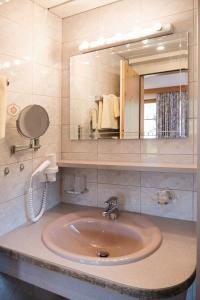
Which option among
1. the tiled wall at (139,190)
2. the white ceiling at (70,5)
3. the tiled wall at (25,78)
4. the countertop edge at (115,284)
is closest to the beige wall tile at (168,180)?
the tiled wall at (139,190)

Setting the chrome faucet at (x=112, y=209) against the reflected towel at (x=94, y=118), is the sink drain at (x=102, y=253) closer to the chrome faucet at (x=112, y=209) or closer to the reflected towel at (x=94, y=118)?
the chrome faucet at (x=112, y=209)

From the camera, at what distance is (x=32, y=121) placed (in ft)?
4.01

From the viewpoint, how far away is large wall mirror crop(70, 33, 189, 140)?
123cm

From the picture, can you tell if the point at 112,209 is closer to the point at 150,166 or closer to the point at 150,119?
the point at 150,166

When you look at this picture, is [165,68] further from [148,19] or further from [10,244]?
[10,244]

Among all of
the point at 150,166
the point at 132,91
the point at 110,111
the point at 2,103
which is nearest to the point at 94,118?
the point at 110,111

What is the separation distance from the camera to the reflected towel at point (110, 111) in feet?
4.54

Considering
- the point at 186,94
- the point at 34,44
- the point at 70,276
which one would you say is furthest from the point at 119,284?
the point at 34,44

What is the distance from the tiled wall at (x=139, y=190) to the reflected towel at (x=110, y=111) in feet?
1.00

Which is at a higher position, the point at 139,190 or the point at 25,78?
the point at 25,78

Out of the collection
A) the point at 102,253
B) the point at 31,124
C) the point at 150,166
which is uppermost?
the point at 31,124

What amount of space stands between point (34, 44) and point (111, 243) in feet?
4.10

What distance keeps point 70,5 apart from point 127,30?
0.41 meters

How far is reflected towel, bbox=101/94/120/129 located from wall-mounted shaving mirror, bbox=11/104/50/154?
0.38m
